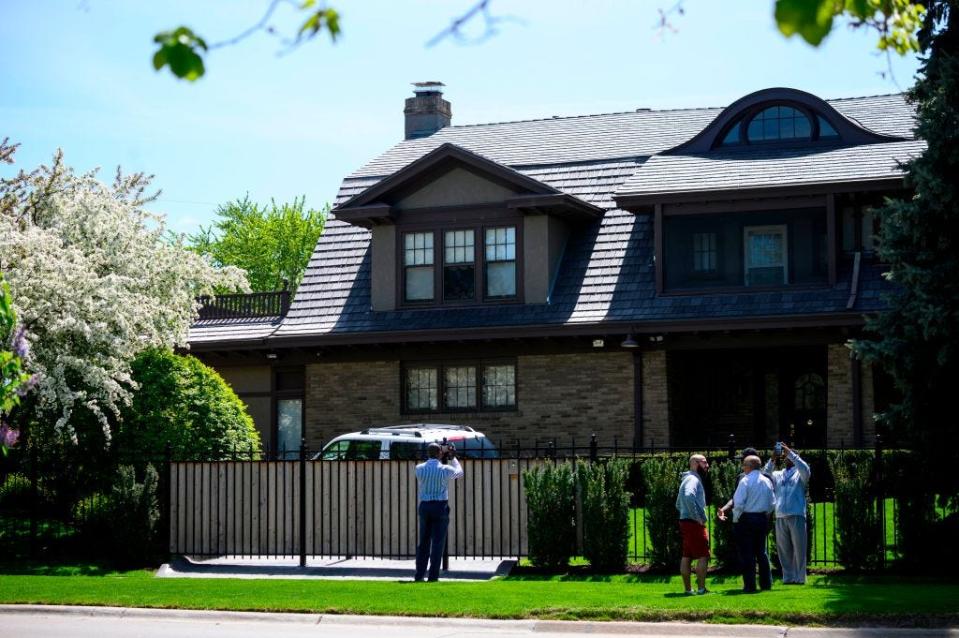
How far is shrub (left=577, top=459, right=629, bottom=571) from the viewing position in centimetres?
1852

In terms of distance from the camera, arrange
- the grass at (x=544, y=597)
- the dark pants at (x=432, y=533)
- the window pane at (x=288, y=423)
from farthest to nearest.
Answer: the window pane at (x=288, y=423)
the dark pants at (x=432, y=533)
the grass at (x=544, y=597)

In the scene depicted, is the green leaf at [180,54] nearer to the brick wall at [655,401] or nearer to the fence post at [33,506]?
the fence post at [33,506]

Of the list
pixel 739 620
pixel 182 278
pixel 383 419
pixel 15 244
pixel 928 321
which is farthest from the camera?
pixel 383 419

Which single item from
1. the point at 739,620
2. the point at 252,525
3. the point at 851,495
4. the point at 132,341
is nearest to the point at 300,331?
the point at 132,341

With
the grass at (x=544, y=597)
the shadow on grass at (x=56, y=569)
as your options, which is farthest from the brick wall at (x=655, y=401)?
the shadow on grass at (x=56, y=569)

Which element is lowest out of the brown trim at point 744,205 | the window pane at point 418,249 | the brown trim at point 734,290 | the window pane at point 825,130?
the brown trim at point 734,290

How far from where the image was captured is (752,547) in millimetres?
16188

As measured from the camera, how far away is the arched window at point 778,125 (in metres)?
28.5

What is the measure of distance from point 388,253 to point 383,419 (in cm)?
333

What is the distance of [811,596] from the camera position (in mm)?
15188

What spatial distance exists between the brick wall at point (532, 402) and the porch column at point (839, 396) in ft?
9.79

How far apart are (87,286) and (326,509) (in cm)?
559

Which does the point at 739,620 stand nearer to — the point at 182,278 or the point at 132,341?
the point at 132,341

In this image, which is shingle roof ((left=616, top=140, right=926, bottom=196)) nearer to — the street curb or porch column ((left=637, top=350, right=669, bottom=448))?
porch column ((left=637, top=350, right=669, bottom=448))
